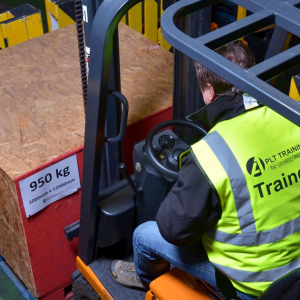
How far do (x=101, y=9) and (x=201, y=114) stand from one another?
0.73 m

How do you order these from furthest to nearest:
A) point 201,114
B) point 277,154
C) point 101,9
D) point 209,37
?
point 201,114
point 101,9
point 277,154
point 209,37

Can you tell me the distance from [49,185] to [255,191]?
1.49 m

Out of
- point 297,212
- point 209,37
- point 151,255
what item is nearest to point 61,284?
point 151,255

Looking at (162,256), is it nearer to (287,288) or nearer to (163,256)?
(163,256)

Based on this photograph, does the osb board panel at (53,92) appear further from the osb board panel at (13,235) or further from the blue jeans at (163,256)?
the blue jeans at (163,256)

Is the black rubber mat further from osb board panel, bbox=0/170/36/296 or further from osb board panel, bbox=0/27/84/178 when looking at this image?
osb board panel, bbox=0/27/84/178

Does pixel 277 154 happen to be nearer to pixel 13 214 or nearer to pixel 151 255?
pixel 151 255

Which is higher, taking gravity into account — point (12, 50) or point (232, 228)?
point (232, 228)

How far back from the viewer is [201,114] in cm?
261

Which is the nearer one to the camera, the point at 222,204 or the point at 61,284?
the point at 222,204

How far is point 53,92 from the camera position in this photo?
357cm

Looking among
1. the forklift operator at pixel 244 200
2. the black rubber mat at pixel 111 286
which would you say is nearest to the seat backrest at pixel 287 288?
the forklift operator at pixel 244 200

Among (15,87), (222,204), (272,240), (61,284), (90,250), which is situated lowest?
(61,284)

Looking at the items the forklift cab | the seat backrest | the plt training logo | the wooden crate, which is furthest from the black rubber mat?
the plt training logo
